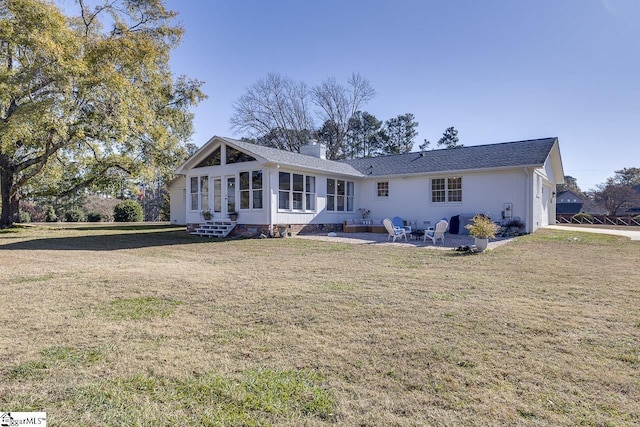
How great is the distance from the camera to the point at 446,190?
17000mm

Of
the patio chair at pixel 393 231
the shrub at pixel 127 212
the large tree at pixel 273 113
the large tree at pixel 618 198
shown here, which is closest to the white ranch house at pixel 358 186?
the patio chair at pixel 393 231

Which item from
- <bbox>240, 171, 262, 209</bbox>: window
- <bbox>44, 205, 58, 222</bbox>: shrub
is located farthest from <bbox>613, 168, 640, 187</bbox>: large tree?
<bbox>44, 205, 58, 222</bbox>: shrub

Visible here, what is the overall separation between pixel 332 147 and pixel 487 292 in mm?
32937

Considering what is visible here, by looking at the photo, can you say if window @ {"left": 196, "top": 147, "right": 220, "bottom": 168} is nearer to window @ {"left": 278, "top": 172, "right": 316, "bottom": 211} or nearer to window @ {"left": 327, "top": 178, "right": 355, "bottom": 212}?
window @ {"left": 278, "top": 172, "right": 316, "bottom": 211}

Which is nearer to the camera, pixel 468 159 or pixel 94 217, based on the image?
pixel 468 159

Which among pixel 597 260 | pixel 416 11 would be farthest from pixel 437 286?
pixel 416 11

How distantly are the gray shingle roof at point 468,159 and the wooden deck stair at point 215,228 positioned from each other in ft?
26.2

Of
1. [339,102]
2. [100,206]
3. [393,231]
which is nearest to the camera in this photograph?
A: [393,231]

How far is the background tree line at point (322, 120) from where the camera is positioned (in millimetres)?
36219

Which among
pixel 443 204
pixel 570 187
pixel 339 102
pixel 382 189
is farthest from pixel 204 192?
pixel 570 187

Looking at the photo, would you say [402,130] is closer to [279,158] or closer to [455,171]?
[455,171]

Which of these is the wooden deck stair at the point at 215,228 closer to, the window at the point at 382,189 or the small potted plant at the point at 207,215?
the small potted plant at the point at 207,215

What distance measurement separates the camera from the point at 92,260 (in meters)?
8.46

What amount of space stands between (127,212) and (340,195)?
19267 millimetres
